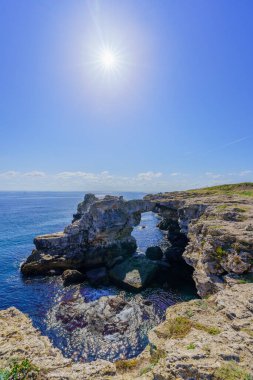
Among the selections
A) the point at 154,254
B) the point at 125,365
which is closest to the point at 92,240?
the point at 154,254

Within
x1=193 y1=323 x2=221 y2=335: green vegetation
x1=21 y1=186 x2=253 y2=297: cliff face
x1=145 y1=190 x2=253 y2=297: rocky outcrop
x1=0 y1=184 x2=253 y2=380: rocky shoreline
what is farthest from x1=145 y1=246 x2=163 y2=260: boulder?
x1=193 y1=323 x2=221 y2=335: green vegetation

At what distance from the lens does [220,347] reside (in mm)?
9023

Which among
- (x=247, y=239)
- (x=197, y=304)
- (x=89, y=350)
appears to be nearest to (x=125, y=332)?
(x=89, y=350)

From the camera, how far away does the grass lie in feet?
36.2

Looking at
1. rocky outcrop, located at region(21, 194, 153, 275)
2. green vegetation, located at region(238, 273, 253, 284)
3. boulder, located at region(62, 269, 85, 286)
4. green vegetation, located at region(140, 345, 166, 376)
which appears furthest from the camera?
rocky outcrop, located at region(21, 194, 153, 275)

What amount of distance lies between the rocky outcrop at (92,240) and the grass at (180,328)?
34.6 metres

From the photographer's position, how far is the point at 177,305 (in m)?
15.4

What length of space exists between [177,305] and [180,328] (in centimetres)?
368

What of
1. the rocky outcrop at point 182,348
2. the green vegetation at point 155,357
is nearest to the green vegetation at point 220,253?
the rocky outcrop at point 182,348

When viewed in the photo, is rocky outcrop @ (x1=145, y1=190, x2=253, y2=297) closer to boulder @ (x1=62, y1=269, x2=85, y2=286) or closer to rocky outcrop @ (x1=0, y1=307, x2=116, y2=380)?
rocky outcrop @ (x1=0, y1=307, x2=116, y2=380)

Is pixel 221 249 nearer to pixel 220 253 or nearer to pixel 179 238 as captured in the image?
pixel 220 253

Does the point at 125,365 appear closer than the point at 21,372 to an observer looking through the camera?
No

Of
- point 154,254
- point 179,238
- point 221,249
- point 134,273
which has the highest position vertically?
point 221,249

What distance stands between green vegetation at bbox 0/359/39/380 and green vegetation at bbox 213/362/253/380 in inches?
288
